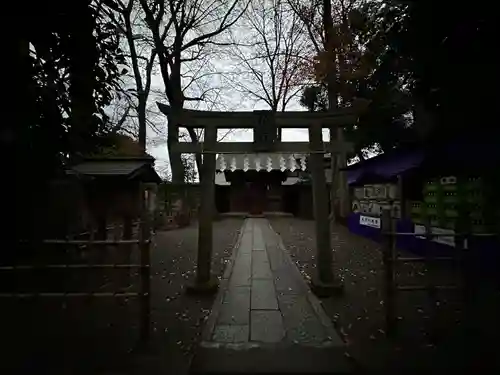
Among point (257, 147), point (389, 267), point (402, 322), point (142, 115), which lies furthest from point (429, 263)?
point (142, 115)

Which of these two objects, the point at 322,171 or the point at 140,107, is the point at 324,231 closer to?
the point at 322,171

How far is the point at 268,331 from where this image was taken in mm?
5414

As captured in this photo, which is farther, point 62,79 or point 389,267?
point 62,79

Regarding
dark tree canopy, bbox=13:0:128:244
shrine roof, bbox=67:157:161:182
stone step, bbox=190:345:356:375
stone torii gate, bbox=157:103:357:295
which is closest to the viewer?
stone step, bbox=190:345:356:375

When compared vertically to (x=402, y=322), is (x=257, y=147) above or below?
above

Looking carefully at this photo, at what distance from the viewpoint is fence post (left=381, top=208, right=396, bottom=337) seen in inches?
198

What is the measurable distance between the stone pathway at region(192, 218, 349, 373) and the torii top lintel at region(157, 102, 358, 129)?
2.72 meters

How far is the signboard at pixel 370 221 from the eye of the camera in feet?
51.8

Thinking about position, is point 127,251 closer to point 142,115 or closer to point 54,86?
point 54,86

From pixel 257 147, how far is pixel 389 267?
10.3ft

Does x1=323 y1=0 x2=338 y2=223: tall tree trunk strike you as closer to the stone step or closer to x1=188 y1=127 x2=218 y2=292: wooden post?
x1=188 y1=127 x2=218 y2=292: wooden post

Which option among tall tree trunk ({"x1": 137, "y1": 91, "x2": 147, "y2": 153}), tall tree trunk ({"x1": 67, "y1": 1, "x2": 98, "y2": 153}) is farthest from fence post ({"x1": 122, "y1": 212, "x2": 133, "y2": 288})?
tall tree trunk ({"x1": 137, "y1": 91, "x2": 147, "y2": 153})

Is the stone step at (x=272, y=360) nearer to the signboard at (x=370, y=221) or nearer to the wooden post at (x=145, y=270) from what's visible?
the wooden post at (x=145, y=270)

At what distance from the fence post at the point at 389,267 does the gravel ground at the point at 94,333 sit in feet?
7.05
